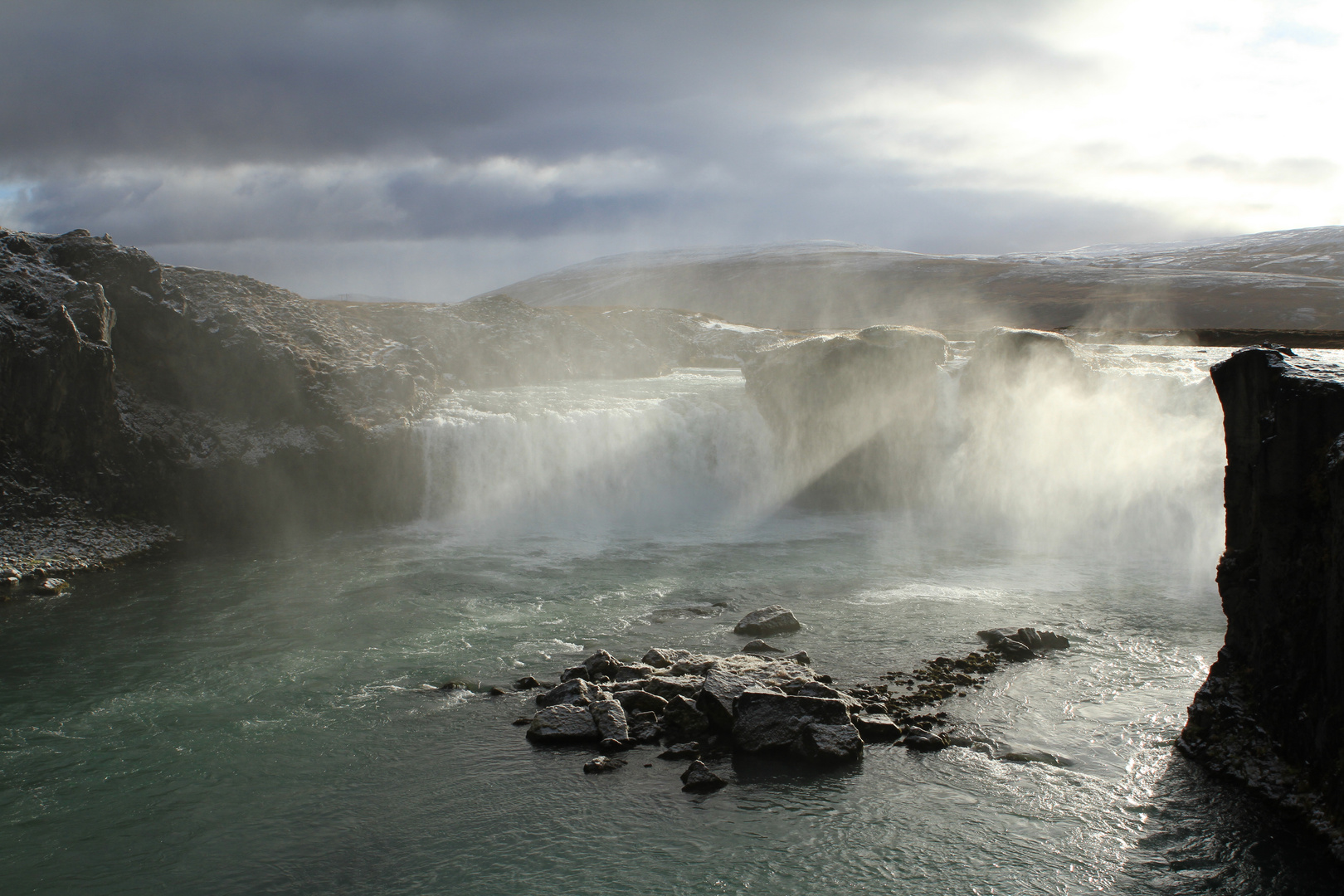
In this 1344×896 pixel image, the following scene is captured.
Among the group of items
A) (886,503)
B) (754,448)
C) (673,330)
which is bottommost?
(886,503)

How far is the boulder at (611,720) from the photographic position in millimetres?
12188

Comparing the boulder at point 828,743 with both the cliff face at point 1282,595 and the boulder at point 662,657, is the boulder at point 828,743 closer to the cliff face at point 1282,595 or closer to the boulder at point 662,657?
the boulder at point 662,657

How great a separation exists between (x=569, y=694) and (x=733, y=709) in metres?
2.73

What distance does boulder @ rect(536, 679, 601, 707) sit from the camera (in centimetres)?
1328

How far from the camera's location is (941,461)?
3375 centimetres

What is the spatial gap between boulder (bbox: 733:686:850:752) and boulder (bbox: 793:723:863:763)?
0.08m

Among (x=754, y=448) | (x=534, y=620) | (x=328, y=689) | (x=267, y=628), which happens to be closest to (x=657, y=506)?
(x=754, y=448)

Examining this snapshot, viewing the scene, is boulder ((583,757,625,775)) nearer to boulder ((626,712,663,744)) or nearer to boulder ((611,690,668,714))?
boulder ((626,712,663,744))

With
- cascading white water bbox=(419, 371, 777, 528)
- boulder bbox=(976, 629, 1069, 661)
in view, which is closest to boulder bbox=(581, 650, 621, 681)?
boulder bbox=(976, 629, 1069, 661)

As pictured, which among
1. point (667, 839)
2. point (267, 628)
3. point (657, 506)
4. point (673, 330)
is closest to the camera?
point (667, 839)

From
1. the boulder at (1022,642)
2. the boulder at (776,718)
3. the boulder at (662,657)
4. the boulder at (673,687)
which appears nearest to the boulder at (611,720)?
the boulder at (673,687)

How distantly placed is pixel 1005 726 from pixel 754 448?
73.9 ft

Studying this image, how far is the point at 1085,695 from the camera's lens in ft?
43.9

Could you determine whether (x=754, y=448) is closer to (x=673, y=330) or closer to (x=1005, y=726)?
(x=1005, y=726)
